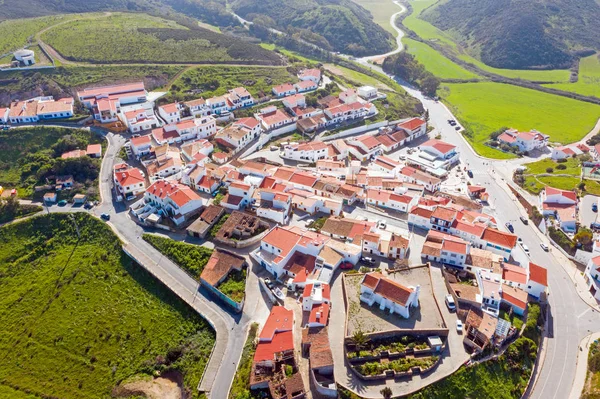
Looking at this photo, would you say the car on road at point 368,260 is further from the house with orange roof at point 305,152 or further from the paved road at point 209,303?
the house with orange roof at point 305,152

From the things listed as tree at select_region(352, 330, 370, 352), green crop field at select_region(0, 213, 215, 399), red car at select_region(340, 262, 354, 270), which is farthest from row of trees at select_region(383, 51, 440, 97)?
green crop field at select_region(0, 213, 215, 399)

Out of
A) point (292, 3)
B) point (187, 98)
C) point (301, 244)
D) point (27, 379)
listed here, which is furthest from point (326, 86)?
point (292, 3)

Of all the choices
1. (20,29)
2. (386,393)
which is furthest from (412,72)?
(386,393)

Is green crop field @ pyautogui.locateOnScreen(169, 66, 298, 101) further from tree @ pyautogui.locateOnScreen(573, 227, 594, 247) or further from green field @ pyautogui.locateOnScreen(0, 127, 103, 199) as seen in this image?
tree @ pyautogui.locateOnScreen(573, 227, 594, 247)

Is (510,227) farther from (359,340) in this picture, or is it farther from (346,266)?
(359,340)

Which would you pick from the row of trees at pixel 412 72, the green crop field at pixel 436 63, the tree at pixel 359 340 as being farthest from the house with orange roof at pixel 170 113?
the green crop field at pixel 436 63

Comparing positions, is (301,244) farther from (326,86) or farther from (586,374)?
(326,86)
